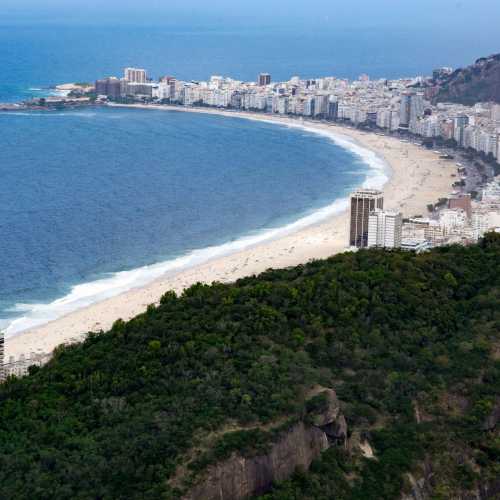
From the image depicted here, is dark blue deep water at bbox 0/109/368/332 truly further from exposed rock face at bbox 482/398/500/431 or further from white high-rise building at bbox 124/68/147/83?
white high-rise building at bbox 124/68/147/83

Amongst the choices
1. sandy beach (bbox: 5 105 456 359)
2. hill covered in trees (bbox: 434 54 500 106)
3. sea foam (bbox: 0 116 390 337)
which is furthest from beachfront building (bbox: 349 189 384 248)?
hill covered in trees (bbox: 434 54 500 106)

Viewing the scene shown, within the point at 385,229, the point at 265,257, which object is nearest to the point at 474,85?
the point at 385,229

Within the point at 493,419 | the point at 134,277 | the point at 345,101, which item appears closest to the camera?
the point at 493,419

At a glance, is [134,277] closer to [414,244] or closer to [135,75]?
[414,244]

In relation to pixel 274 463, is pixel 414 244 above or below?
above

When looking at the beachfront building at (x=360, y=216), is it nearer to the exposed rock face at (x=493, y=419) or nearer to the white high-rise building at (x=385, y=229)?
the white high-rise building at (x=385, y=229)

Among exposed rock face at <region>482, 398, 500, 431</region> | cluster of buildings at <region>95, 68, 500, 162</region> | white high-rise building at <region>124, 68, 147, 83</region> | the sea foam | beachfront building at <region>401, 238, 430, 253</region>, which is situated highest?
white high-rise building at <region>124, 68, 147, 83</region>

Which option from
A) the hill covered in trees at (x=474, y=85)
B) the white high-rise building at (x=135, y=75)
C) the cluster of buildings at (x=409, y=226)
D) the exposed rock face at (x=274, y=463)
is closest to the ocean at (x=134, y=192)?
the cluster of buildings at (x=409, y=226)

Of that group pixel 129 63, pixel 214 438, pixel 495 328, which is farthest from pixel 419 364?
pixel 129 63
